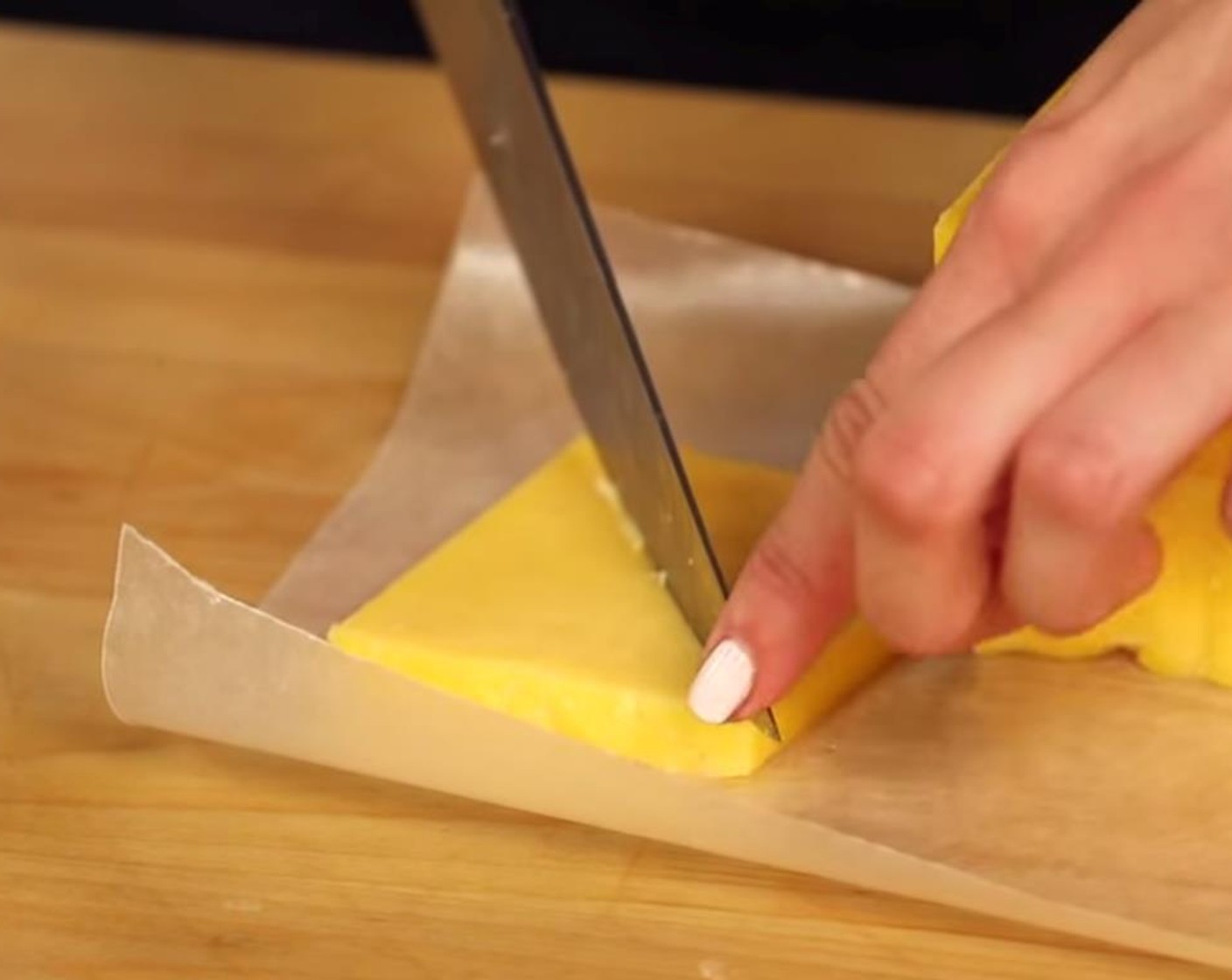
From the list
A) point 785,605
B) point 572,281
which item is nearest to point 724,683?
point 785,605

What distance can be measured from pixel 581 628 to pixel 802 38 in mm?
749

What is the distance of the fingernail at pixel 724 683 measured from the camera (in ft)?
3.02

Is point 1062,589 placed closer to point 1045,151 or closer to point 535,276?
point 1045,151

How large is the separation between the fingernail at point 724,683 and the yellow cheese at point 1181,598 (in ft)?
0.50

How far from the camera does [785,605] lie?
0.92 metres

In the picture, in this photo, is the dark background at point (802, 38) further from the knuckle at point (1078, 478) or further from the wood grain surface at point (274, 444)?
the knuckle at point (1078, 478)

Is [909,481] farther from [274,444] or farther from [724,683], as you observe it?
[274,444]

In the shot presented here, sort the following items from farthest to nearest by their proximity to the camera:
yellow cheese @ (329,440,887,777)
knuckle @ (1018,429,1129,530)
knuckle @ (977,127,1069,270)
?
yellow cheese @ (329,440,887,777) < knuckle @ (977,127,1069,270) < knuckle @ (1018,429,1129,530)

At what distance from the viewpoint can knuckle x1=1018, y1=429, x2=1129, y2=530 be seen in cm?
76

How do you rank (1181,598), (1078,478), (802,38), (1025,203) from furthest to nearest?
(802,38) → (1181,598) → (1025,203) → (1078,478)

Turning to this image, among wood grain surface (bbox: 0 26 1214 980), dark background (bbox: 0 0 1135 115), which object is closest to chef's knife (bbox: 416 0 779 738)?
wood grain surface (bbox: 0 26 1214 980)

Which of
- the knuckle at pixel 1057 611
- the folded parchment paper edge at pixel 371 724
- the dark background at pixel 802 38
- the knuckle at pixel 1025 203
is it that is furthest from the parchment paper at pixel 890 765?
the dark background at pixel 802 38

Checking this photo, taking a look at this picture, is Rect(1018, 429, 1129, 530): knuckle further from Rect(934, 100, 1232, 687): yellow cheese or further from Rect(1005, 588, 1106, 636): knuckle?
Rect(934, 100, 1232, 687): yellow cheese

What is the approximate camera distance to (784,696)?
964 mm
